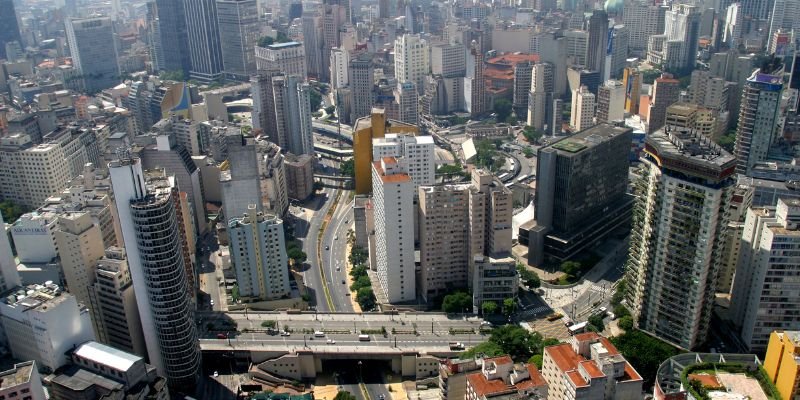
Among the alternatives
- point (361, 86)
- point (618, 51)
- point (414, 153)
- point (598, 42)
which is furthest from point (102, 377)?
point (618, 51)

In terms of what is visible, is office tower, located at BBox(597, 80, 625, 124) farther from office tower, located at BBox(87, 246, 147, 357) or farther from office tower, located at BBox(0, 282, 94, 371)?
office tower, located at BBox(0, 282, 94, 371)

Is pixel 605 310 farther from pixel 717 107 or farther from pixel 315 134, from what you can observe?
pixel 315 134

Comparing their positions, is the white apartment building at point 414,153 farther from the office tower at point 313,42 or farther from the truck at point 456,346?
the office tower at point 313,42

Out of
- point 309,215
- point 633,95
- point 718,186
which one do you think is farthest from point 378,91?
point 718,186

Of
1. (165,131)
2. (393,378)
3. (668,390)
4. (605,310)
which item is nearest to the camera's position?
(668,390)

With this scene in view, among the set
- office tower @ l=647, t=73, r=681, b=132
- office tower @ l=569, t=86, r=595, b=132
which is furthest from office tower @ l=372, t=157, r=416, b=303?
office tower @ l=647, t=73, r=681, b=132

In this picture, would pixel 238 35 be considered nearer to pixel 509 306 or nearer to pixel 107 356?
pixel 509 306
